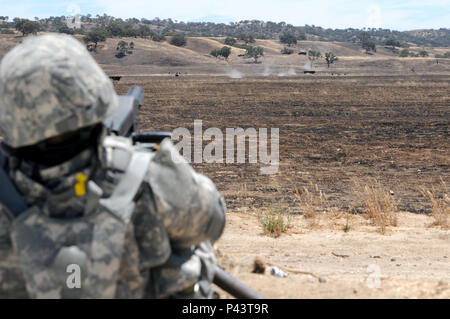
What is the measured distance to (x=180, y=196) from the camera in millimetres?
2342

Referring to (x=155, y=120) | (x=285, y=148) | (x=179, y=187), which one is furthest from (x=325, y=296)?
(x=155, y=120)

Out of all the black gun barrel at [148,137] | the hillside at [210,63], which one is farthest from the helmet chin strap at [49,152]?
the hillside at [210,63]

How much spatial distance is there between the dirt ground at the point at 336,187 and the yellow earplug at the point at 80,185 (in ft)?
9.65

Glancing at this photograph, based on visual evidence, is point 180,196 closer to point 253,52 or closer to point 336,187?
point 336,187

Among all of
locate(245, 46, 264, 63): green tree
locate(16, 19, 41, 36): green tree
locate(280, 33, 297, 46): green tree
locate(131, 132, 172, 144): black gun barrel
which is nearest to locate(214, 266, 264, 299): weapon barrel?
locate(131, 132, 172, 144): black gun barrel

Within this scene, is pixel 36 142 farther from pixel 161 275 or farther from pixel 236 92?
pixel 236 92

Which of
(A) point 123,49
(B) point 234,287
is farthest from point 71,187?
(A) point 123,49

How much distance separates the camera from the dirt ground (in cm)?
587

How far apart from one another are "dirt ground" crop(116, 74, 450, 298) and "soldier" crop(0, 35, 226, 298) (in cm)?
271

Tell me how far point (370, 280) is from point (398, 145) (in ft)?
36.6

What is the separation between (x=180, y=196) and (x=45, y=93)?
632 mm

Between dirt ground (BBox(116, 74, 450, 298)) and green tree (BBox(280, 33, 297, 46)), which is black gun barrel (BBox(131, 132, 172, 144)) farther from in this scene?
green tree (BBox(280, 33, 297, 46))
